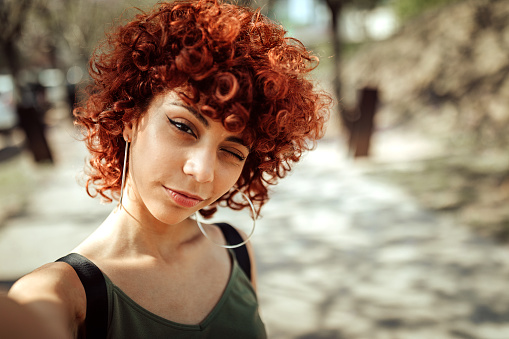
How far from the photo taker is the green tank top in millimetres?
1214

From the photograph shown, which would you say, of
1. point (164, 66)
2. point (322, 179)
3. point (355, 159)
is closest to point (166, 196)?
point (164, 66)

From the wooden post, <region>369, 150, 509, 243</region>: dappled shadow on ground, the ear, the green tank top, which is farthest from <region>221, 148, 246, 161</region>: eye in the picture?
the wooden post

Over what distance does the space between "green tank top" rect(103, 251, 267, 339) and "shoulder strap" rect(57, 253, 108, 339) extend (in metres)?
0.02

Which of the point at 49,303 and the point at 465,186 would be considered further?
the point at 465,186

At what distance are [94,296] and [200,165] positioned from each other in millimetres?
444

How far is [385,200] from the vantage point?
18.9ft

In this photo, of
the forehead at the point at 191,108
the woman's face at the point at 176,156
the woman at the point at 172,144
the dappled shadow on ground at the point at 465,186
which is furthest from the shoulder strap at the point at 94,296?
the dappled shadow on ground at the point at 465,186

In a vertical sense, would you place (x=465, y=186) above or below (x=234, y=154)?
above

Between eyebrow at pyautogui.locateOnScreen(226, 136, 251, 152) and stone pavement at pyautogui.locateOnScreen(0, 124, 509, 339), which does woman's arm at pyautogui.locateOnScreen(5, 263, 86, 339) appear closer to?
eyebrow at pyautogui.locateOnScreen(226, 136, 251, 152)

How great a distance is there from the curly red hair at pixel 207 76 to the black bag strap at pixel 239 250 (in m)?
0.38

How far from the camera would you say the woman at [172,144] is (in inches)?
48.0

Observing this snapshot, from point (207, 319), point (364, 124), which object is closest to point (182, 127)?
point (207, 319)

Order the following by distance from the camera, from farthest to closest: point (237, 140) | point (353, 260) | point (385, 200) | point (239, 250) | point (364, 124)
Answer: point (364, 124) < point (385, 200) < point (353, 260) < point (239, 250) < point (237, 140)

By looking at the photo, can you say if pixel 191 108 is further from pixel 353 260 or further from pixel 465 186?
pixel 465 186
